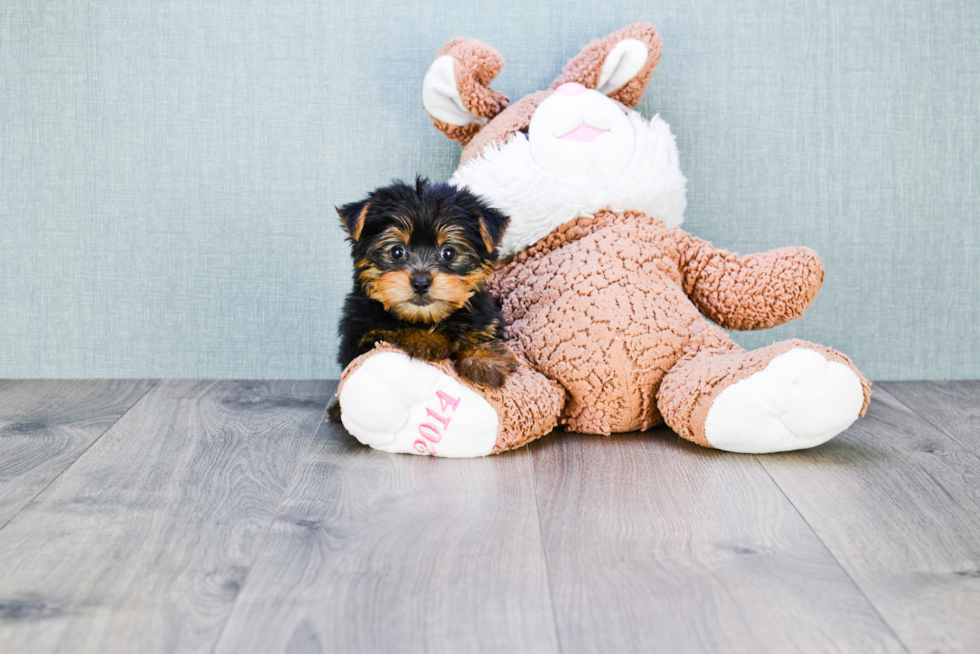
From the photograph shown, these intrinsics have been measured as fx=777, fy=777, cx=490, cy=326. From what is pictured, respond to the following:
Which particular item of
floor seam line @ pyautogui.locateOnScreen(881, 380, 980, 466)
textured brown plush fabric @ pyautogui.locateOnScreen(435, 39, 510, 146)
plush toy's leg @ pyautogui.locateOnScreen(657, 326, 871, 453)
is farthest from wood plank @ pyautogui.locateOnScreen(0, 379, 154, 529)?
floor seam line @ pyautogui.locateOnScreen(881, 380, 980, 466)

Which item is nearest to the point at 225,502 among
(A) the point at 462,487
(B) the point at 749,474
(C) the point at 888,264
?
(A) the point at 462,487

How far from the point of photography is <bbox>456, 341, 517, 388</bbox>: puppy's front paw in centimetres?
171

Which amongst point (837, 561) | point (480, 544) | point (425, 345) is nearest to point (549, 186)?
point (425, 345)

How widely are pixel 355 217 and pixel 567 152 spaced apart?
0.64m

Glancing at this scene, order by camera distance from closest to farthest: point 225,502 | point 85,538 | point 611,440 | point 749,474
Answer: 1. point 85,538
2. point 225,502
3. point 749,474
4. point 611,440

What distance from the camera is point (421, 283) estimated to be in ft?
5.32

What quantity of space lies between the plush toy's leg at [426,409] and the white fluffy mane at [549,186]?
19.5 inches

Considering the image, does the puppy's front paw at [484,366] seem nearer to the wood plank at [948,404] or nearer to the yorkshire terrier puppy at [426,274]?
the yorkshire terrier puppy at [426,274]

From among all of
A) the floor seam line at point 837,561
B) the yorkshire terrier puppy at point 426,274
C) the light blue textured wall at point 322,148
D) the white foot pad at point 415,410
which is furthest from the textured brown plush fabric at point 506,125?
the floor seam line at point 837,561

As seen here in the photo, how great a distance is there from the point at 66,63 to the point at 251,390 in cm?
115

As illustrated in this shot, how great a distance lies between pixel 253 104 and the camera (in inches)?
95.2

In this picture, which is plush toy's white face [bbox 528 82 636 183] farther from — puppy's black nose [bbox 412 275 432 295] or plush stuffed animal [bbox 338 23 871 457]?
puppy's black nose [bbox 412 275 432 295]

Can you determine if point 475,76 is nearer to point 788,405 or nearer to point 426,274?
point 426,274

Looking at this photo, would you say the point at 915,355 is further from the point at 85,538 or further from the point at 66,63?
the point at 66,63
